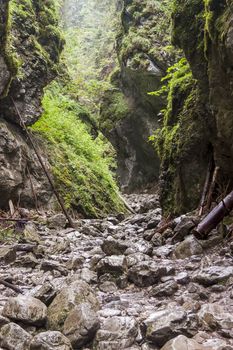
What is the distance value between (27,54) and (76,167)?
411cm

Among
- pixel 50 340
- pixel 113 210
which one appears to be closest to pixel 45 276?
pixel 50 340

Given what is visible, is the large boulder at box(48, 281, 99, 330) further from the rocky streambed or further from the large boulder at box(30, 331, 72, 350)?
the large boulder at box(30, 331, 72, 350)

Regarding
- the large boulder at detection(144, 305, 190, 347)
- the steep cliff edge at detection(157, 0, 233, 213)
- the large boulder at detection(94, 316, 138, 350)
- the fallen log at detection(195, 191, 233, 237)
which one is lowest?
the large boulder at detection(94, 316, 138, 350)

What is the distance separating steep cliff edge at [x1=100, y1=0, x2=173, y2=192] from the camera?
2138 cm

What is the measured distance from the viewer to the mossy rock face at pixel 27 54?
9164mm

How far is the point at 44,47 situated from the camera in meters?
12.9

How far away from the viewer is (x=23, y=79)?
10.8 m

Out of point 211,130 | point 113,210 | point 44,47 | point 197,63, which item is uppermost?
point 44,47

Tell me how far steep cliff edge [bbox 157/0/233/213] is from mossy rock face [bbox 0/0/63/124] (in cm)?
426

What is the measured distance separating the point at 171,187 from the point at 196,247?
3.64 meters

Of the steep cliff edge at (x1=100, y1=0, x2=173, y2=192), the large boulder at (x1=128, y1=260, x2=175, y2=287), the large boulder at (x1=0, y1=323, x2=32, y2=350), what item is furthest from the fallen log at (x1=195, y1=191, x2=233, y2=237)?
the steep cliff edge at (x1=100, y1=0, x2=173, y2=192)

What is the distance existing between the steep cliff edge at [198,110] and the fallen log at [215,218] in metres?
0.91

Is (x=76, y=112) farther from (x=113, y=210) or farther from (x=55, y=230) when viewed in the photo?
(x=55, y=230)

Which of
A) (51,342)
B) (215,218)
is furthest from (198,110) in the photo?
(51,342)
